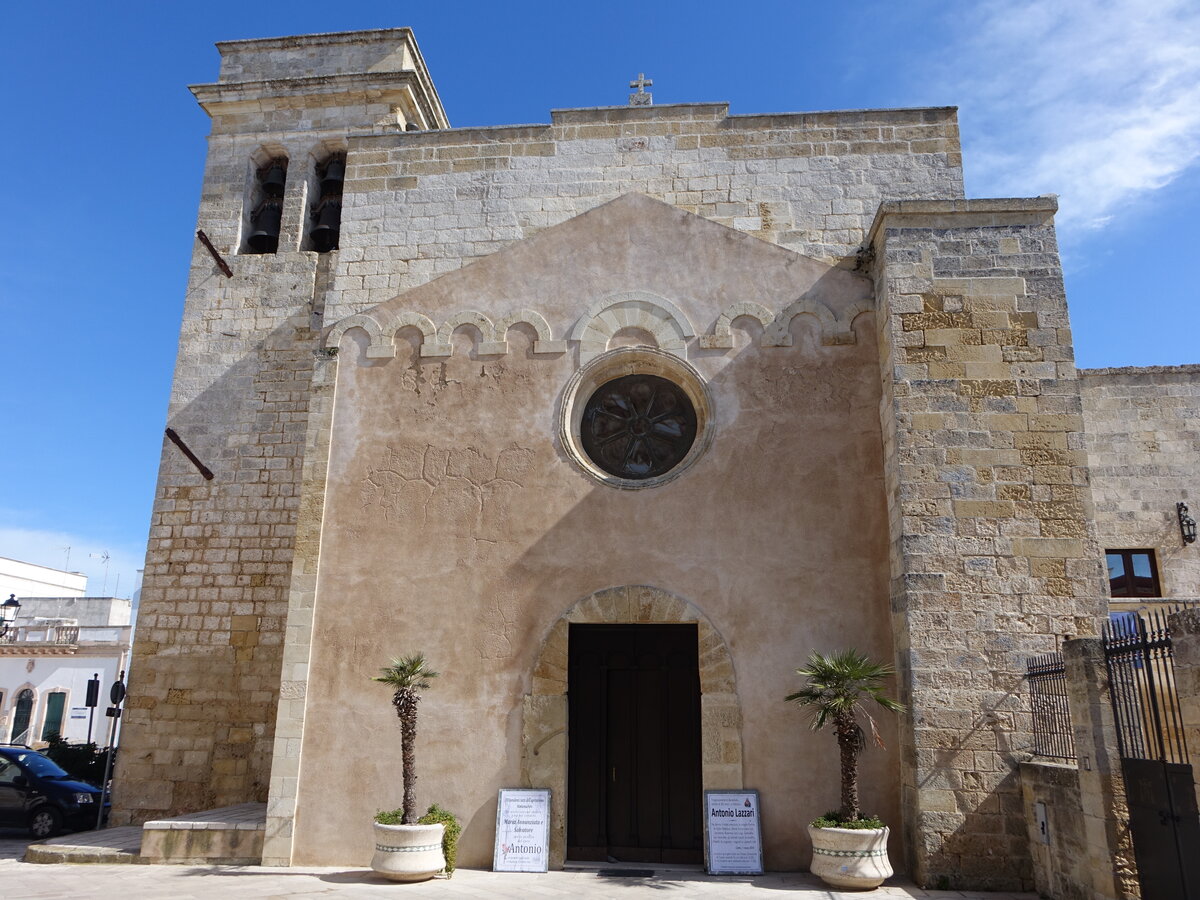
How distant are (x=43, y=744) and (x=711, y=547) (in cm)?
Answer: 2332

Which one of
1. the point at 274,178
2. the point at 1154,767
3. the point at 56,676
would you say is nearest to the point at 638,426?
the point at 1154,767

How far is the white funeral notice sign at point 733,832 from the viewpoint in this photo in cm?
726

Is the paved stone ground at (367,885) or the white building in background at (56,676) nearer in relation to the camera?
the paved stone ground at (367,885)

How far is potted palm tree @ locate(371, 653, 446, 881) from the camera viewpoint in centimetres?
709

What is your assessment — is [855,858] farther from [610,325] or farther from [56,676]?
[56,676]

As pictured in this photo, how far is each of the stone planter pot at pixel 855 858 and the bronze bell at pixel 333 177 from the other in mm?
9852

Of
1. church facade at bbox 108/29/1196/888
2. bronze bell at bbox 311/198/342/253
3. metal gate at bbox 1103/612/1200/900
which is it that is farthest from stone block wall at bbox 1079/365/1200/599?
bronze bell at bbox 311/198/342/253

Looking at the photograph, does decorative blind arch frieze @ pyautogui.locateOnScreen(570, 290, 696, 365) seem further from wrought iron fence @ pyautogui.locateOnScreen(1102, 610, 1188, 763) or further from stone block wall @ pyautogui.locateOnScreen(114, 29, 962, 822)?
wrought iron fence @ pyautogui.locateOnScreen(1102, 610, 1188, 763)

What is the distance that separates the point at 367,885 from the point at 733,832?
2954 mm

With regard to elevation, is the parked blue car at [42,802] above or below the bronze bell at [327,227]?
below

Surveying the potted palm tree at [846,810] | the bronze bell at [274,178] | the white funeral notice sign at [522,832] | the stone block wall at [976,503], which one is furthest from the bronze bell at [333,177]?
the potted palm tree at [846,810]

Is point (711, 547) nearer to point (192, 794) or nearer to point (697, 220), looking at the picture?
point (697, 220)

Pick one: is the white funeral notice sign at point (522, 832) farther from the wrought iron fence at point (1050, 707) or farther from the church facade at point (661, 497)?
the wrought iron fence at point (1050, 707)

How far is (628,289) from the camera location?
352 inches
